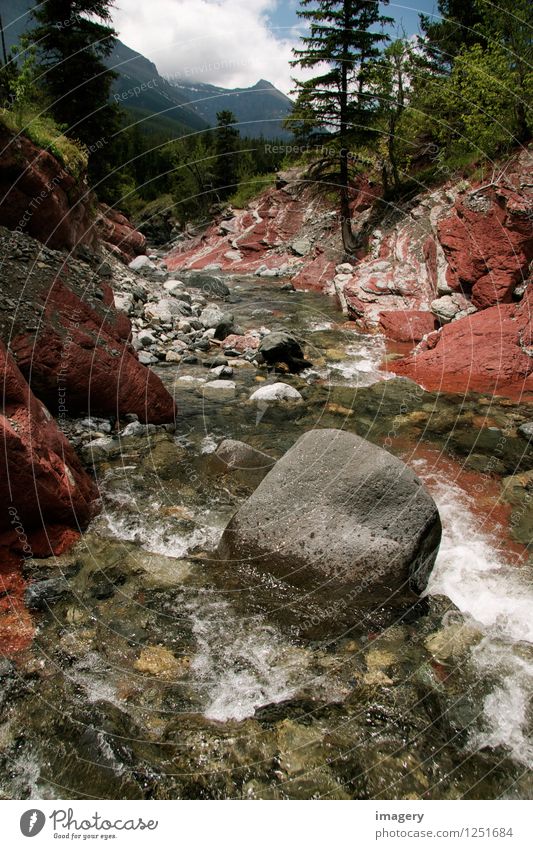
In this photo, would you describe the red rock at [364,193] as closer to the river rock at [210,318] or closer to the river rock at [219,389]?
the river rock at [210,318]

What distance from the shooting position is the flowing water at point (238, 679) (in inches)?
137

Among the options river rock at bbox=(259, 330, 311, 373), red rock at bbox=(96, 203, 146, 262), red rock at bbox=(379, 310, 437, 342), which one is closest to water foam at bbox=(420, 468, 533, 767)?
river rock at bbox=(259, 330, 311, 373)

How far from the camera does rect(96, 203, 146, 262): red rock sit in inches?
1117

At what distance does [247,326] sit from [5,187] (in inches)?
376

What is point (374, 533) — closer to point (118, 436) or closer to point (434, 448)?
point (434, 448)

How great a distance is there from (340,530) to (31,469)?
377 centimetres

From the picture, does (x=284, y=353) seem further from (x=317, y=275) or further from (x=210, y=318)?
(x=317, y=275)

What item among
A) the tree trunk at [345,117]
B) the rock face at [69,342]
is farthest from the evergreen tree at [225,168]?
the rock face at [69,342]

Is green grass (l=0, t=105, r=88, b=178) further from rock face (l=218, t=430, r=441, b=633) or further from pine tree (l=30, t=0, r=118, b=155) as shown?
rock face (l=218, t=430, r=441, b=633)

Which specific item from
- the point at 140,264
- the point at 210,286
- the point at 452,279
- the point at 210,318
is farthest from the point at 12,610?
the point at 140,264

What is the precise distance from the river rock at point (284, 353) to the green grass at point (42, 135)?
10413 mm

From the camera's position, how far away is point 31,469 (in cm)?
530

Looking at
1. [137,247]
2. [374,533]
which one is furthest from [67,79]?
[374,533]

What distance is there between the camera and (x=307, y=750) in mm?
3646
